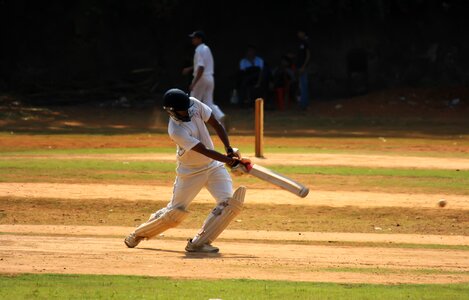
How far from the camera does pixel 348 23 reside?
37.5 m

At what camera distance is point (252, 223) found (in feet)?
49.7

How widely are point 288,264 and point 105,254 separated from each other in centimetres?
193

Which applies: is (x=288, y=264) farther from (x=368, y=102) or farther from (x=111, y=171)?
(x=368, y=102)

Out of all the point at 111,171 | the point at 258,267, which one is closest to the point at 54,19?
the point at 111,171

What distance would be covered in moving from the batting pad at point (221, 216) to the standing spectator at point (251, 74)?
23064mm

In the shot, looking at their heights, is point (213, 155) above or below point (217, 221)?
above

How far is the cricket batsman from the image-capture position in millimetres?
11484

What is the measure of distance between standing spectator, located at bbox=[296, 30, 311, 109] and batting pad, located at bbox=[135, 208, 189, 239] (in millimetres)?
21738

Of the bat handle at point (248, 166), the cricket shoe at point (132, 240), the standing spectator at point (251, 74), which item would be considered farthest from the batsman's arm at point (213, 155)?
the standing spectator at point (251, 74)

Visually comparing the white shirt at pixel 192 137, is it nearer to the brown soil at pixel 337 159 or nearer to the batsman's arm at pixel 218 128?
the batsman's arm at pixel 218 128

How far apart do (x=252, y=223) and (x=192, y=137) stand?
3.93 metres

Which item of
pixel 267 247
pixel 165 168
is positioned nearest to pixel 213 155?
pixel 267 247

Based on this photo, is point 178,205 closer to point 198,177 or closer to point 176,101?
point 198,177

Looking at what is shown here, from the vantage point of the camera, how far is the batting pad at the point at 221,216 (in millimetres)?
11688
